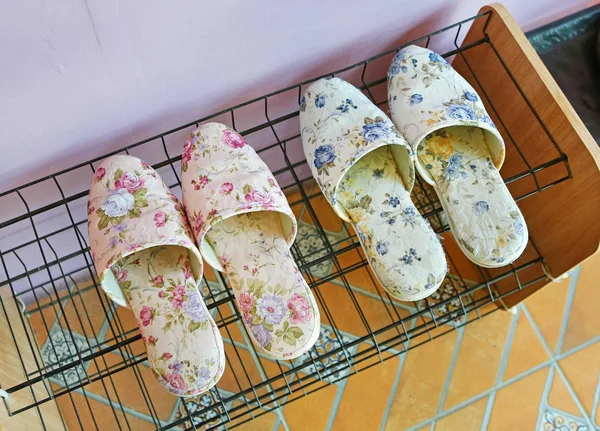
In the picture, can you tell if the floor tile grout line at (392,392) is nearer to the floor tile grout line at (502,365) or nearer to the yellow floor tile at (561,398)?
the floor tile grout line at (502,365)

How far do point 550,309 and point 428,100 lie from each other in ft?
2.13

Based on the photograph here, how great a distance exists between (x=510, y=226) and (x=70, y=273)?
2.70 feet

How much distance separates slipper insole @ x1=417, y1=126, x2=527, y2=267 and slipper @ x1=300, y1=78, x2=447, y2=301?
5 centimetres

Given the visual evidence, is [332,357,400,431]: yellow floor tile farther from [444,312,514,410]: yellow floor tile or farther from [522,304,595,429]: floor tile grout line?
[522,304,595,429]: floor tile grout line

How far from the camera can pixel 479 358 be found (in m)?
1.19

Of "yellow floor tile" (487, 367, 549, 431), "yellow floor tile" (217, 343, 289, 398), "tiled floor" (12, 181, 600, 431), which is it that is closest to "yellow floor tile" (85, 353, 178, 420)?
"tiled floor" (12, 181, 600, 431)

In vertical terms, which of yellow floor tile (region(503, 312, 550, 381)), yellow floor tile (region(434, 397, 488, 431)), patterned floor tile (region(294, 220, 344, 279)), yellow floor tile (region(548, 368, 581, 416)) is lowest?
yellow floor tile (region(548, 368, 581, 416))

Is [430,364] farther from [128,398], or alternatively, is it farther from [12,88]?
[12,88]

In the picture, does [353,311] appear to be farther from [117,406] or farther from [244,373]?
[117,406]

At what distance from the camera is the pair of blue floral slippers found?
821 millimetres

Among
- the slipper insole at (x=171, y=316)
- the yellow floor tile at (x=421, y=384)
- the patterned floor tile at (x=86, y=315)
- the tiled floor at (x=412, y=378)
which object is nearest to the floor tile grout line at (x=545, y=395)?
the tiled floor at (x=412, y=378)

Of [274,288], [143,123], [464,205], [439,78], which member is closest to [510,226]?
[464,205]

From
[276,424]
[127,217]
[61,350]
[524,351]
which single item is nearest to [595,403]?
[524,351]

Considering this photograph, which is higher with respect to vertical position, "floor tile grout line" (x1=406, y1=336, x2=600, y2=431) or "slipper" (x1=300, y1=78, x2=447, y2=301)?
"slipper" (x1=300, y1=78, x2=447, y2=301)
